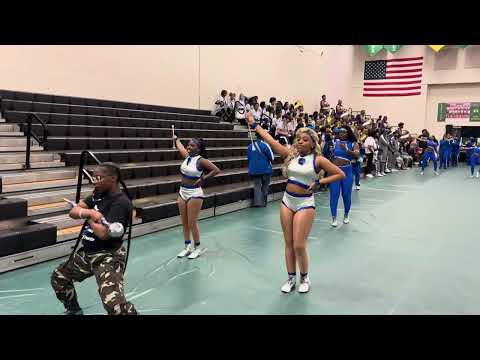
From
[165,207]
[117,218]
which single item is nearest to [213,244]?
[165,207]

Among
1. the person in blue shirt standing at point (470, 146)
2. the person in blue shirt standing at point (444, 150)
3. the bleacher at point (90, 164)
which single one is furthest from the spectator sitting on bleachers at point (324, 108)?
the bleacher at point (90, 164)

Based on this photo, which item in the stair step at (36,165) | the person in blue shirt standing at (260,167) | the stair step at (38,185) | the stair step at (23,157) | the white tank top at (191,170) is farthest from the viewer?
the person in blue shirt standing at (260,167)

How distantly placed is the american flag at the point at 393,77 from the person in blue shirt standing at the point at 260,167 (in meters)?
19.1

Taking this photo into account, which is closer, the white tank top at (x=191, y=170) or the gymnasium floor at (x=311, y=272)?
the gymnasium floor at (x=311, y=272)

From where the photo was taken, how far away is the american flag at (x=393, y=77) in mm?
24062

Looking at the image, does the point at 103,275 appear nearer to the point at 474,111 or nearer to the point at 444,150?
the point at 444,150

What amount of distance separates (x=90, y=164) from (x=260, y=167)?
3435mm

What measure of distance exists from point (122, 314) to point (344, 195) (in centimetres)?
496

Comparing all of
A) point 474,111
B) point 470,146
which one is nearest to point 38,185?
point 470,146

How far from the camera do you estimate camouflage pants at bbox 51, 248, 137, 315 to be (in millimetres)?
2871

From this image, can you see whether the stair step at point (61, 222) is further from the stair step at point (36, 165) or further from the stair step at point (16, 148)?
the stair step at point (16, 148)

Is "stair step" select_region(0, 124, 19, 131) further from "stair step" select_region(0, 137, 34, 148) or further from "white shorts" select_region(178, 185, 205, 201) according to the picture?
"white shorts" select_region(178, 185, 205, 201)

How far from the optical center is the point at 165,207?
659cm
